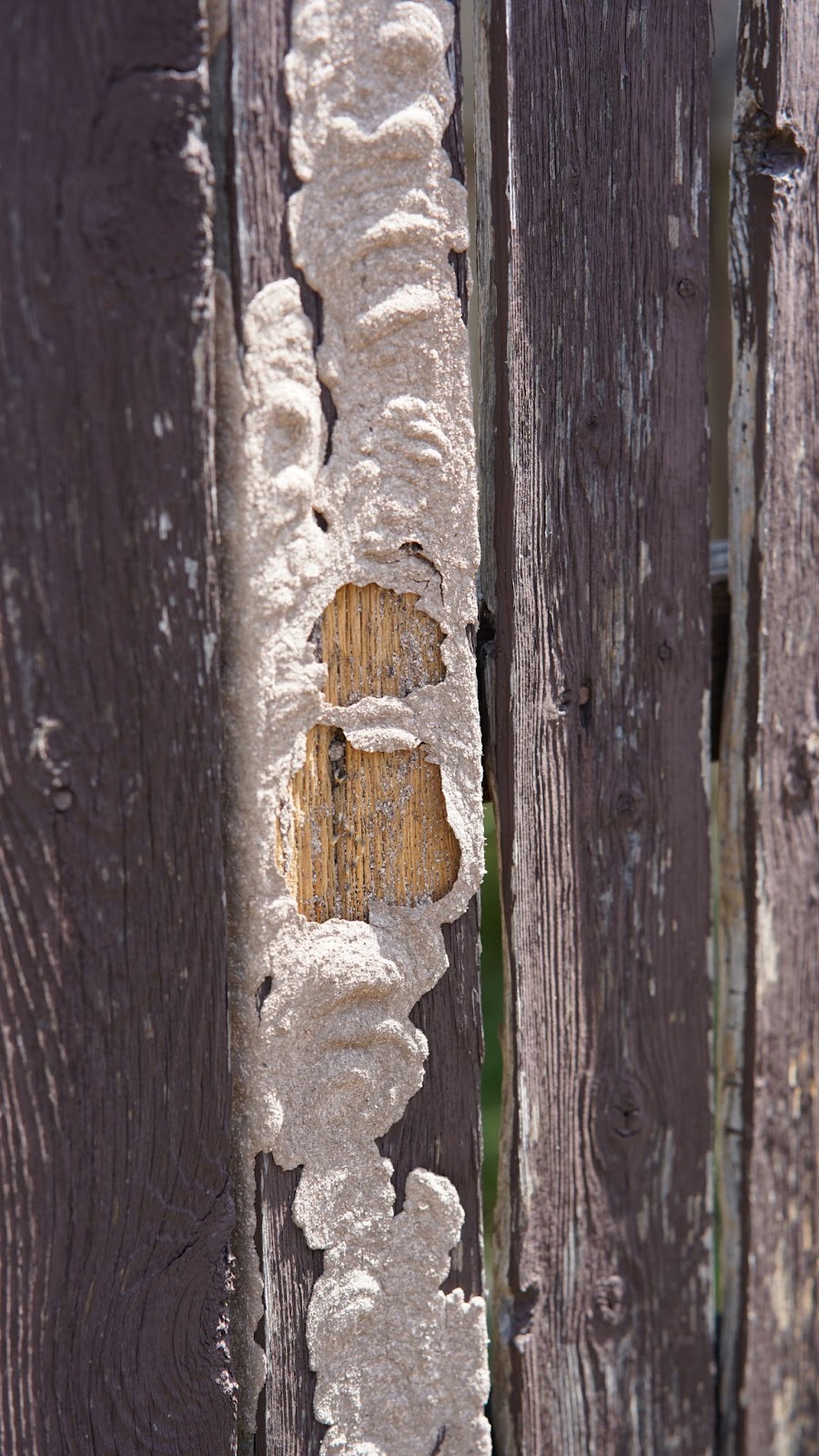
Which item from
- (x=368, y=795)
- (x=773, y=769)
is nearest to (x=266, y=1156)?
(x=368, y=795)

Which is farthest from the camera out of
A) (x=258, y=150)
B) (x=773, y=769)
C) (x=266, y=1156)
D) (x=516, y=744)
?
(x=773, y=769)

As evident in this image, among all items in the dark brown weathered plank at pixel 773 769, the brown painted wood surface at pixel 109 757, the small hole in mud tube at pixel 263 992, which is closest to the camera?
the brown painted wood surface at pixel 109 757

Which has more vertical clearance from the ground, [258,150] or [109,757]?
[258,150]

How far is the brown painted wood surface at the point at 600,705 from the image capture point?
1.10 metres

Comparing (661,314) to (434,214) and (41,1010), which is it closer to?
(434,214)

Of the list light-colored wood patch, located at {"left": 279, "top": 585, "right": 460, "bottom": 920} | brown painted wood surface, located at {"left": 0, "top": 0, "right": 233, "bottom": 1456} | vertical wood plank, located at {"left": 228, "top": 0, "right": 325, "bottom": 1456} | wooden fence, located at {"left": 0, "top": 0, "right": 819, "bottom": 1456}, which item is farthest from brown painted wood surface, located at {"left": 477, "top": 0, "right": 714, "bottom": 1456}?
brown painted wood surface, located at {"left": 0, "top": 0, "right": 233, "bottom": 1456}

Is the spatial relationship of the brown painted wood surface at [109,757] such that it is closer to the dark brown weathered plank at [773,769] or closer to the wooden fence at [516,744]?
the wooden fence at [516,744]

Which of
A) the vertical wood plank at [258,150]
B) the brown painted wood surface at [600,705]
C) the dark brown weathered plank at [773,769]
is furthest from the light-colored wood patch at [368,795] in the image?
the dark brown weathered plank at [773,769]

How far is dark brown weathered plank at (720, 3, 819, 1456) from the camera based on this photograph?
1.23m

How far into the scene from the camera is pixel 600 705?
1197mm

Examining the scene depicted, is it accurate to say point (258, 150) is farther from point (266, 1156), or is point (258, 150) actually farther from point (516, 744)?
point (266, 1156)

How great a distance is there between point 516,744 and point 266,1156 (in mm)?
493

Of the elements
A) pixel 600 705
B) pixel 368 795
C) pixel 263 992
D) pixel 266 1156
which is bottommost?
→ pixel 266 1156

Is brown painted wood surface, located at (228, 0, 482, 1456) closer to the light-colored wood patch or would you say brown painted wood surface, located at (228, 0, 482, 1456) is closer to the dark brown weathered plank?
the light-colored wood patch
